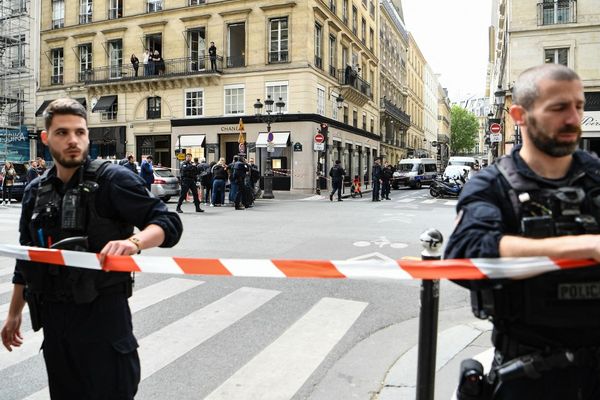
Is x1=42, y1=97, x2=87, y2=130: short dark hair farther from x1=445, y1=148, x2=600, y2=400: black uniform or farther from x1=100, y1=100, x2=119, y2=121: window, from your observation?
x1=100, y1=100, x2=119, y2=121: window

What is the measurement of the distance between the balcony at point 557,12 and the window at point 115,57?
2548 cm

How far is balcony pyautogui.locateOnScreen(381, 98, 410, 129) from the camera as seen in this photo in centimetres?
4554

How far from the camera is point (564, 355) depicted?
1.69 m

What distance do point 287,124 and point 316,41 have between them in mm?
5559

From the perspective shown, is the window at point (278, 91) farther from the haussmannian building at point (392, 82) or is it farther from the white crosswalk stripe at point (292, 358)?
the white crosswalk stripe at point (292, 358)

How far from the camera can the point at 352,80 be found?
1374 inches

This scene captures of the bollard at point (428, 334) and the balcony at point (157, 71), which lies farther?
the balcony at point (157, 71)

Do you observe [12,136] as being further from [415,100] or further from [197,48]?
[415,100]

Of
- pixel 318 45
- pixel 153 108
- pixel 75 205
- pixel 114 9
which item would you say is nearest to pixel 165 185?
pixel 153 108

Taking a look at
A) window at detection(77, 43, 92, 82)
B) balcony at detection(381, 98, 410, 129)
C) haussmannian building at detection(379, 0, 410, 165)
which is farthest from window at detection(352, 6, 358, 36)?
window at detection(77, 43, 92, 82)

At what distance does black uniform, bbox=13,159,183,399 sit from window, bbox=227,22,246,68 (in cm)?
2838

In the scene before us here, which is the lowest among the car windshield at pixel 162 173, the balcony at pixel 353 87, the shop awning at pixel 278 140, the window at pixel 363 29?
the car windshield at pixel 162 173

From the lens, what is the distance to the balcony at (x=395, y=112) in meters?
45.5

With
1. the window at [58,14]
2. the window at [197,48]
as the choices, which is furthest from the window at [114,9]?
the window at [197,48]
